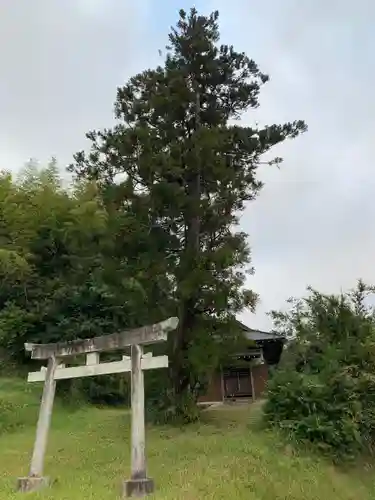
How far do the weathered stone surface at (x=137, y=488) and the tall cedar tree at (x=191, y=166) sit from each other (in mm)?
3970

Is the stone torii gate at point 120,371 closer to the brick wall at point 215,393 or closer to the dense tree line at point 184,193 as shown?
the dense tree line at point 184,193

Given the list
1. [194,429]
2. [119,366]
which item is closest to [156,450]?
[194,429]

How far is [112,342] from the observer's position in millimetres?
7969

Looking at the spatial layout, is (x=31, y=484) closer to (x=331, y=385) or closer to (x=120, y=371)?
(x=120, y=371)

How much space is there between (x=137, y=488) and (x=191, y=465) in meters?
1.64

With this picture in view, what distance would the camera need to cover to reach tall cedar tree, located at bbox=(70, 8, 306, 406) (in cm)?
1088

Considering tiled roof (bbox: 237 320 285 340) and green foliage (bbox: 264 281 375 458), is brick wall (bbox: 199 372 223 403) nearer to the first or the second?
tiled roof (bbox: 237 320 285 340)

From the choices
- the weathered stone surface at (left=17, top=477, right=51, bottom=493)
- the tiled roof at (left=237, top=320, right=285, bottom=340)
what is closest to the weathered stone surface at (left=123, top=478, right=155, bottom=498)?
the weathered stone surface at (left=17, top=477, right=51, bottom=493)

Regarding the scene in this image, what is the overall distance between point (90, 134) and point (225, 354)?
5934 mm

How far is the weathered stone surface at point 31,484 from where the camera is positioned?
23.9 ft

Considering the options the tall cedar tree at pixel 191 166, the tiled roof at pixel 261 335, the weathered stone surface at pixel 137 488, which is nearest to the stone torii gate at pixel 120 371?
the weathered stone surface at pixel 137 488

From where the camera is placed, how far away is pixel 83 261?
575 inches

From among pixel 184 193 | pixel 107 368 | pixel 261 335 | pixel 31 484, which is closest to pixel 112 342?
pixel 107 368

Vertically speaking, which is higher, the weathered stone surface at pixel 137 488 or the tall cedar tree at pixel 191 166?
the tall cedar tree at pixel 191 166
